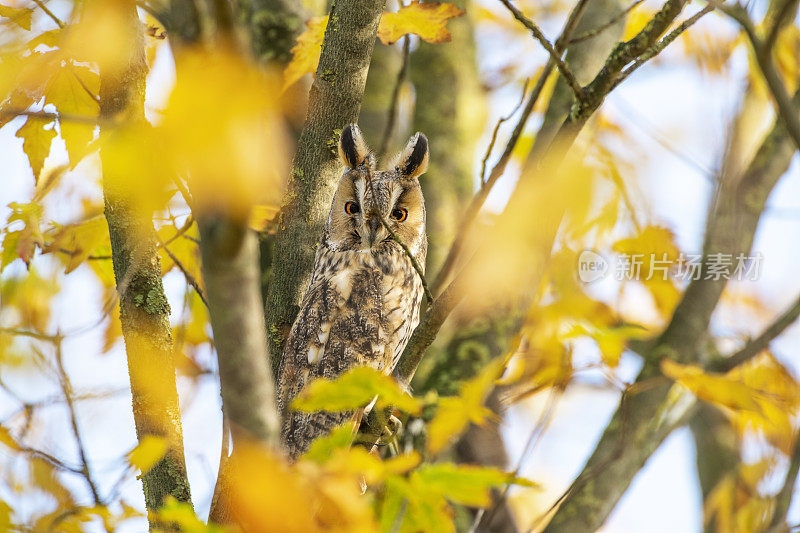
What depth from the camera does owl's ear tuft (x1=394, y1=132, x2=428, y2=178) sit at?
116 inches

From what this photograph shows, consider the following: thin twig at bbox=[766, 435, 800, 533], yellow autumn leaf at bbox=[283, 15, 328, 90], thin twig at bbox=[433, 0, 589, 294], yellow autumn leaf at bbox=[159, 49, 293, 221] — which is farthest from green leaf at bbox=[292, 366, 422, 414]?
yellow autumn leaf at bbox=[283, 15, 328, 90]

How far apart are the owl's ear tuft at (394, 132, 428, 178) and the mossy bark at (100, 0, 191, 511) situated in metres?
1.21

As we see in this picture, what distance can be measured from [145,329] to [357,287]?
91cm

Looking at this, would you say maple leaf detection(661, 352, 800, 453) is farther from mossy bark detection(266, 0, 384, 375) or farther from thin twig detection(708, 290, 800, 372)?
mossy bark detection(266, 0, 384, 375)

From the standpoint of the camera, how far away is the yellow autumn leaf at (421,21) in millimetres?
2195

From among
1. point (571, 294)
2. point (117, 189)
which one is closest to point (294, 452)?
point (117, 189)

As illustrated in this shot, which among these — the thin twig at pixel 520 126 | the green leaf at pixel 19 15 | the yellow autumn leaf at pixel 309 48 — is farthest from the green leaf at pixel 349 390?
the yellow autumn leaf at pixel 309 48

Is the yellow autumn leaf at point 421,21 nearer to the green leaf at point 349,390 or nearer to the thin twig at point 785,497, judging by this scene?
the green leaf at point 349,390

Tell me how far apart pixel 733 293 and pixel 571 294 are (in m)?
2.15

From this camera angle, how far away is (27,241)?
2.11 metres

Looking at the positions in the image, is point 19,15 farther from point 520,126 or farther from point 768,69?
point 768,69

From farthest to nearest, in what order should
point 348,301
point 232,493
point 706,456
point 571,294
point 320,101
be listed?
point 706,456
point 571,294
point 348,301
point 320,101
point 232,493

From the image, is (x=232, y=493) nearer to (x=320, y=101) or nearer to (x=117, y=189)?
(x=117, y=189)

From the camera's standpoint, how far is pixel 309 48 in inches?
96.7
